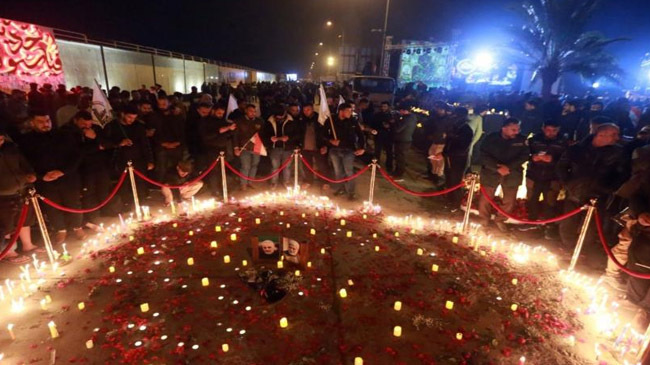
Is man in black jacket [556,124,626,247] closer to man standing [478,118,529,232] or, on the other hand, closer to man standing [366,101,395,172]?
man standing [478,118,529,232]

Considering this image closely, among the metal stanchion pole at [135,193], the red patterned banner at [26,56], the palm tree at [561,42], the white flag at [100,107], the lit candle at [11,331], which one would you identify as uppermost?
the palm tree at [561,42]

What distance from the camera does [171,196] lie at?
7336mm

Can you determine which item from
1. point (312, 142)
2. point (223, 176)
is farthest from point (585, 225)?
point (223, 176)

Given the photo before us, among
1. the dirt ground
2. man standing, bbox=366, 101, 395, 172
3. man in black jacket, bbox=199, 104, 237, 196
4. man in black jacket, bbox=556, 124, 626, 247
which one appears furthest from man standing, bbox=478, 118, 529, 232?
man in black jacket, bbox=199, 104, 237, 196

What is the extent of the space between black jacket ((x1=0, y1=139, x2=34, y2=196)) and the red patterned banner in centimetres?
560

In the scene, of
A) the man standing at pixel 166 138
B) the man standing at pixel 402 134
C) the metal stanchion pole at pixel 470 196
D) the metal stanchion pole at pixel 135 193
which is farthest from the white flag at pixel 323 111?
the metal stanchion pole at pixel 135 193

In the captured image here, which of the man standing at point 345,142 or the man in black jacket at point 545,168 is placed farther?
the man standing at point 345,142

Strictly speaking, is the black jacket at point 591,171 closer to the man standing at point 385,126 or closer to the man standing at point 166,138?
the man standing at point 385,126

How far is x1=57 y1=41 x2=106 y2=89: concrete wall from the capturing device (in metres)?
12.6

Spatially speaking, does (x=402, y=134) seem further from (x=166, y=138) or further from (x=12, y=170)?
(x=12, y=170)

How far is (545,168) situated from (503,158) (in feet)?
2.71

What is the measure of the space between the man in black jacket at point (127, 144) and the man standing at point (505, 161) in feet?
20.9

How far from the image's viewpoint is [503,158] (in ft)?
20.9

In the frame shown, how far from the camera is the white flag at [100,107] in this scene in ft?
22.2
